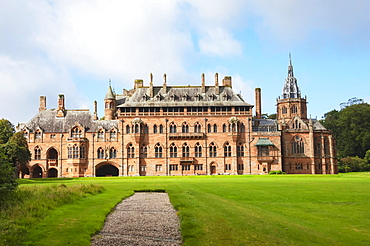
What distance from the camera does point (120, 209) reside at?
21875mm

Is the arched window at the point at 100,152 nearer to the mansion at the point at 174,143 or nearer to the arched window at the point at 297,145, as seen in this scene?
the mansion at the point at 174,143

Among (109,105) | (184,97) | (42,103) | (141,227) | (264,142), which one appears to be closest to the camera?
(141,227)

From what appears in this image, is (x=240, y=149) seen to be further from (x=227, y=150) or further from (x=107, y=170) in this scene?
(x=107, y=170)

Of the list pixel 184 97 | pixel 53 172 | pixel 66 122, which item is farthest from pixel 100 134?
pixel 184 97

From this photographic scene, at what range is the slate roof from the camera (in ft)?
286

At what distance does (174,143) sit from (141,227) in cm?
6961

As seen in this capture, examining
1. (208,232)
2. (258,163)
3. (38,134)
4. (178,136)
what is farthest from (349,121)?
(208,232)

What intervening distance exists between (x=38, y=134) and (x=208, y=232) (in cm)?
7820

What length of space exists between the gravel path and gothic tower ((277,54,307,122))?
8323cm

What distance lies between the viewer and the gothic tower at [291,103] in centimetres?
10194

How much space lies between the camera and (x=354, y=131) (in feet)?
349

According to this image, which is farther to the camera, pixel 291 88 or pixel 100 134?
pixel 291 88

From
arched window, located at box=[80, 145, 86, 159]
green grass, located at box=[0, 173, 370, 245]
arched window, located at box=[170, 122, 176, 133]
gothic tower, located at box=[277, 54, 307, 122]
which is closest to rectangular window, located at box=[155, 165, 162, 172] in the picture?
arched window, located at box=[170, 122, 176, 133]

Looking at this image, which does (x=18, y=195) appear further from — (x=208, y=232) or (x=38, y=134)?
(x=38, y=134)
